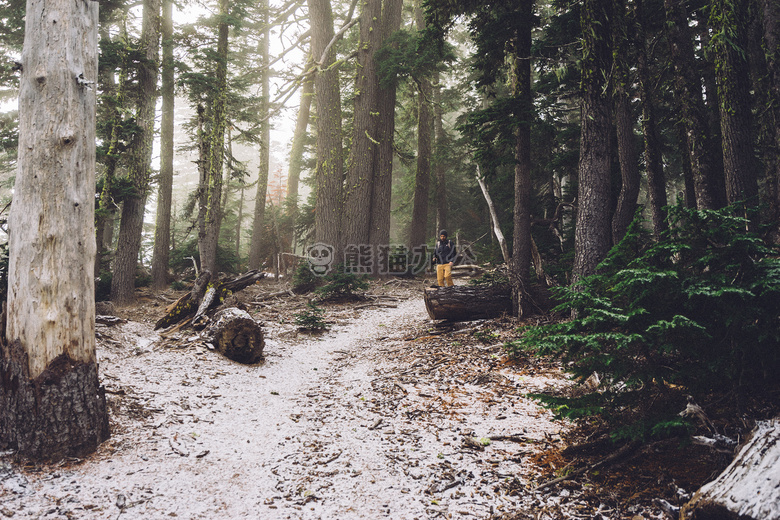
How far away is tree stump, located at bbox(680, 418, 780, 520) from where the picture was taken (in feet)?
6.09

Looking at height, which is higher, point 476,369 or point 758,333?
point 758,333

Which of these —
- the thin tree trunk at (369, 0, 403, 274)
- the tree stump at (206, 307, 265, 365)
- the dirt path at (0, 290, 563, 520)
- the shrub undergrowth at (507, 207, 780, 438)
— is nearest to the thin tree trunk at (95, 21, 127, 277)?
the dirt path at (0, 290, 563, 520)

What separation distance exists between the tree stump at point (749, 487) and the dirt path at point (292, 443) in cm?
118

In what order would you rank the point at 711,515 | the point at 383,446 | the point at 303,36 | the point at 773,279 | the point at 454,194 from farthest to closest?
1. the point at 454,194
2. the point at 303,36
3. the point at 383,446
4. the point at 773,279
5. the point at 711,515

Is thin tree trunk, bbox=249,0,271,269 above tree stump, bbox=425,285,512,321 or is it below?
above

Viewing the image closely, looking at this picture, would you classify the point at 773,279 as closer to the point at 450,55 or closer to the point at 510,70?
the point at 510,70

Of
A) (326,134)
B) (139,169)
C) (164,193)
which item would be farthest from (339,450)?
(164,193)

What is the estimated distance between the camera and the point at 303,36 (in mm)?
16328

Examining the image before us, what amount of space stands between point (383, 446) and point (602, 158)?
5906mm

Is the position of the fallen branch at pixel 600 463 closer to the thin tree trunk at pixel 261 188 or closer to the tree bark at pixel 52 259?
the tree bark at pixel 52 259

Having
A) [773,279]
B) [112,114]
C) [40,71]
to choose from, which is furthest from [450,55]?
[773,279]

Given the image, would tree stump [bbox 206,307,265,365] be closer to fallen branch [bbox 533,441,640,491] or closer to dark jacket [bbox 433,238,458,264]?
fallen branch [bbox 533,441,640,491]

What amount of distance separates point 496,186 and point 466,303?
1112 centimetres

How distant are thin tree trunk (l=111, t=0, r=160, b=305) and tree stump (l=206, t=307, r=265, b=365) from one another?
274 inches
